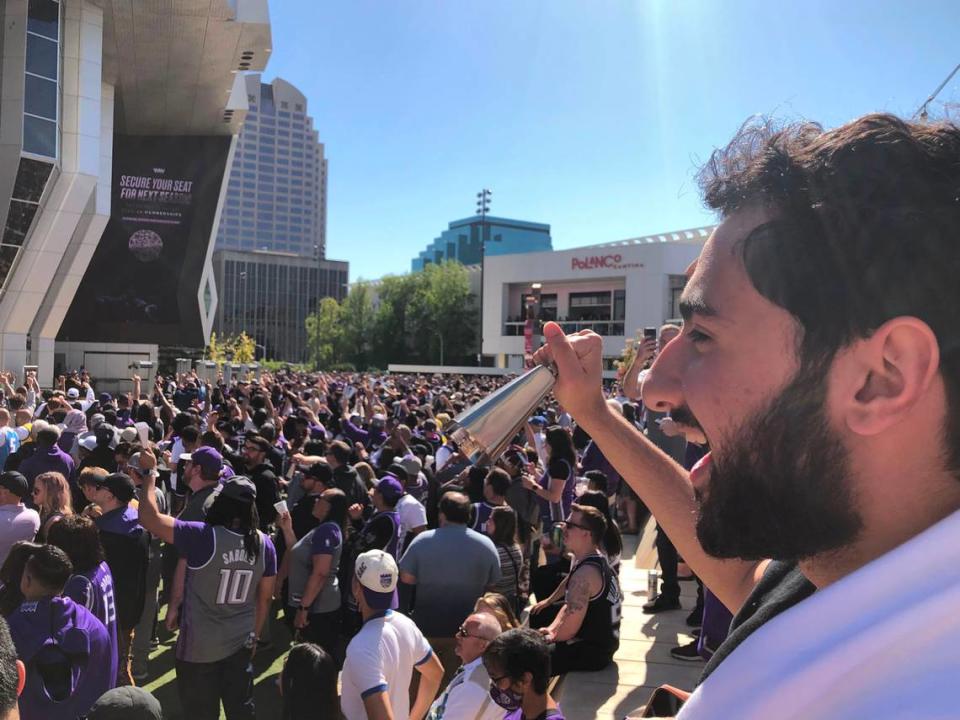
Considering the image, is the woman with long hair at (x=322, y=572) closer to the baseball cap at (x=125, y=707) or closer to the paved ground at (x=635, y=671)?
the paved ground at (x=635, y=671)

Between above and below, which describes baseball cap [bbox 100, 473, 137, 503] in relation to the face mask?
above

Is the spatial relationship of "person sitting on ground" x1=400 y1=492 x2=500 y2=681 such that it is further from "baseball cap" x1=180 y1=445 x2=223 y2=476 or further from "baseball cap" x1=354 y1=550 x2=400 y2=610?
"baseball cap" x1=180 y1=445 x2=223 y2=476

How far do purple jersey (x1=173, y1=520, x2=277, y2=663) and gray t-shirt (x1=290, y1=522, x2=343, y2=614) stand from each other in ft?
2.94

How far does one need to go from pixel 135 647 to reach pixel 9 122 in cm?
2320


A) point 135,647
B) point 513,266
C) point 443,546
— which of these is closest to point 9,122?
point 135,647

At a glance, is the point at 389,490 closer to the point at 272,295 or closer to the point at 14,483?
the point at 14,483

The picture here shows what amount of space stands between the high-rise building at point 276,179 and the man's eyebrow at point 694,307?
15786cm

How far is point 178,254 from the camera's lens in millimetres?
39250

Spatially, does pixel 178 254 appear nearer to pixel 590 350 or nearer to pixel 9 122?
pixel 9 122

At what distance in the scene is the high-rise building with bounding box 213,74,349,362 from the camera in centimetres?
12362

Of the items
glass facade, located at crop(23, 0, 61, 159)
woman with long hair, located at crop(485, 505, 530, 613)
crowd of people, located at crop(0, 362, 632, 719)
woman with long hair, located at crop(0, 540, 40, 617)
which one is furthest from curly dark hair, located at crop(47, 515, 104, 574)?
glass facade, located at crop(23, 0, 61, 159)

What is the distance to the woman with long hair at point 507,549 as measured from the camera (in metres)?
6.26

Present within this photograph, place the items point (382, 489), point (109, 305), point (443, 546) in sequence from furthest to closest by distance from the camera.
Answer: point (109, 305)
point (382, 489)
point (443, 546)

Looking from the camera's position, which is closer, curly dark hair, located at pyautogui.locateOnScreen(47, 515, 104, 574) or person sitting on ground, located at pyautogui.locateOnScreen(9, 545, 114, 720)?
person sitting on ground, located at pyautogui.locateOnScreen(9, 545, 114, 720)
